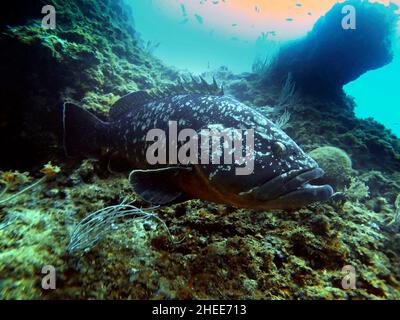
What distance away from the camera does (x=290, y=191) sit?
2.31 m

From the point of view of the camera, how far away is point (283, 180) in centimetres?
232

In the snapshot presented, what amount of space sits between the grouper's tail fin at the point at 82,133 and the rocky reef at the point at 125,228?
0.83 ft

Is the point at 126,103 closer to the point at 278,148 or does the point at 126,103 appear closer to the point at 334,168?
the point at 278,148

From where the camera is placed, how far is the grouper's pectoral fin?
273 cm

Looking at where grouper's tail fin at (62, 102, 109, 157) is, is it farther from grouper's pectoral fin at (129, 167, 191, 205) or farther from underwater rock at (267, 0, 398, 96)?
underwater rock at (267, 0, 398, 96)

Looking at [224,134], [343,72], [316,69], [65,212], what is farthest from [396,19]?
[65,212]

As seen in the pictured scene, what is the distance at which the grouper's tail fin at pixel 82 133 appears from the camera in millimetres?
Answer: 3867

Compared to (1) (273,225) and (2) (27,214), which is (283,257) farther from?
(2) (27,214)

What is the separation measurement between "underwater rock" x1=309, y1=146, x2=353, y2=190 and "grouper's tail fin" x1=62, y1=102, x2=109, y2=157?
391 cm

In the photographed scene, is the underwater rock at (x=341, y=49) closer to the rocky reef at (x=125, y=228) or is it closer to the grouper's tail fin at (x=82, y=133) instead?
the rocky reef at (x=125, y=228)

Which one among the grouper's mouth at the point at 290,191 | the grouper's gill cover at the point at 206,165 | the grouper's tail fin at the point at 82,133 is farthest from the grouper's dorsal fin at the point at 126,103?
the grouper's mouth at the point at 290,191

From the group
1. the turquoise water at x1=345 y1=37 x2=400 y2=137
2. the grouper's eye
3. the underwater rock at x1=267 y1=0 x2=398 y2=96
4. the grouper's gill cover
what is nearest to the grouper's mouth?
the grouper's gill cover

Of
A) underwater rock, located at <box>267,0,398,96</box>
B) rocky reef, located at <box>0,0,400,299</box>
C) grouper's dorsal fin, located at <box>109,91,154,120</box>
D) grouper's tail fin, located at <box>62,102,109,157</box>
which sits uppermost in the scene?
underwater rock, located at <box>267,0,398,96</box>

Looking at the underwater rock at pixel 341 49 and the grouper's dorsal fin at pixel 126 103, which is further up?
the underwater rock at pixel 341 49
